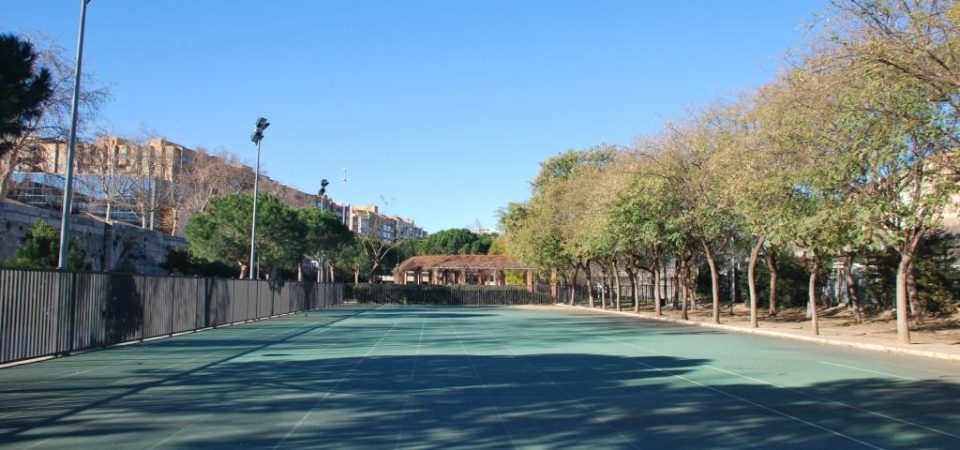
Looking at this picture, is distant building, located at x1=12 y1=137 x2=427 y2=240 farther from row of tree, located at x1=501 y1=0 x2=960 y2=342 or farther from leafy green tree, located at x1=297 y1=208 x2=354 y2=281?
row of tree, located at x1=501 y1=0 x2=960 y2=342

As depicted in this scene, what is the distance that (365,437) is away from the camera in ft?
29.6

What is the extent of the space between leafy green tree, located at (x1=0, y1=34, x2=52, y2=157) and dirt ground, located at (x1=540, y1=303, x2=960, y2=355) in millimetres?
22340

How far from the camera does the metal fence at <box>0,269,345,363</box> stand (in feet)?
Answer: 50.1

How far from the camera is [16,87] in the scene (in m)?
12.4

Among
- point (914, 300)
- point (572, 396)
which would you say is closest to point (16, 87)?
point (572, 396)

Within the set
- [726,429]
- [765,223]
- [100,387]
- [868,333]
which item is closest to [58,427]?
[100,387]

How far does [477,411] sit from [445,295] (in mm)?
68442

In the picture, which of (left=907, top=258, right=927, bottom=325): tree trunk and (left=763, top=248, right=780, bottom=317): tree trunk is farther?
(left=763, top=248, right=780, bottom=317): tree trunk

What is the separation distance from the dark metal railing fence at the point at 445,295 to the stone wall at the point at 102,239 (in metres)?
25.2

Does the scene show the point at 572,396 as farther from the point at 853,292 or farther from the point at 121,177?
the point at 121,177

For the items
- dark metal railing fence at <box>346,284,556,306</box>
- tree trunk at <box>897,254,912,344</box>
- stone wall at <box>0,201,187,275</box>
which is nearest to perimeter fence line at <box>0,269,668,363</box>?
stone wall at <box>0,201,187,275</box>

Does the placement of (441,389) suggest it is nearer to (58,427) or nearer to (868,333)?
(58,427)

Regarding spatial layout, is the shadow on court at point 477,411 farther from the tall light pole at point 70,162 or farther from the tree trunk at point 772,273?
the tree trunk at point 772,273

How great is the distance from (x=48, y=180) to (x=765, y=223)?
4576 centimetres
